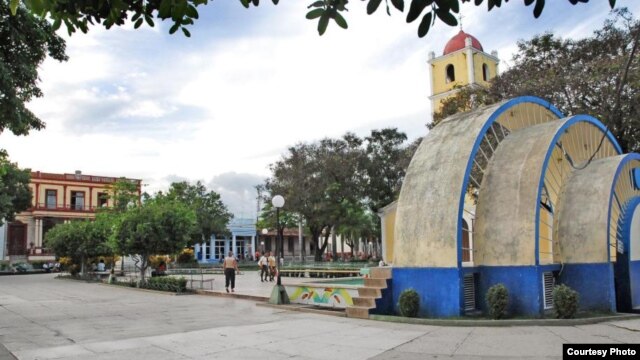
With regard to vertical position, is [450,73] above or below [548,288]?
above

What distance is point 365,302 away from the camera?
13.3m

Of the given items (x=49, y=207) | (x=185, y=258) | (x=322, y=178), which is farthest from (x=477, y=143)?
(x=49, y=207)

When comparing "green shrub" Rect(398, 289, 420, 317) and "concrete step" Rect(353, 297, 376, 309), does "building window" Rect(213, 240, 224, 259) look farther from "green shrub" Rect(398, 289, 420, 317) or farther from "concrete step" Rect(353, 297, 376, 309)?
"green shrub" Rect(398, 289, 420, 317)

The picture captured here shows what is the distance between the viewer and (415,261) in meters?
13.0

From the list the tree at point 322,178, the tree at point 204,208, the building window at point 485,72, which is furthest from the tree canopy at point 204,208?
the building window at point 485,72

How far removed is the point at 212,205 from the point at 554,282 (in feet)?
142

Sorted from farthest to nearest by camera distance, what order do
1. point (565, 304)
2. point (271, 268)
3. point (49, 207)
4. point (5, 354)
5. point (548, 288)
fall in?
point (49, 207), point (271, 268), point (548, 288), point (565, 304), point (5, 354)

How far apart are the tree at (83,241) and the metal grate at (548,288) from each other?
1091 inches

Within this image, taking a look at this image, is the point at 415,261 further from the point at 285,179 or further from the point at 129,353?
the point at 285,179

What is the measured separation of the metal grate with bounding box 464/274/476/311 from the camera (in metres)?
12.7

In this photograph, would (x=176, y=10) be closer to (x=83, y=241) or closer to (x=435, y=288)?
(x=435, y=288)

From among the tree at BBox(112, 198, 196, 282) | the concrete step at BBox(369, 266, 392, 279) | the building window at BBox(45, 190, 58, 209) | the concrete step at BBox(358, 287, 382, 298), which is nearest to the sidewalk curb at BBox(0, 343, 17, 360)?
the concrete step at BBox(358, 287, 382, 298)

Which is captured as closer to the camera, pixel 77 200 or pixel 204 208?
pixel 204 208

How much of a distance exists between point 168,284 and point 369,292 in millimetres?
12860
